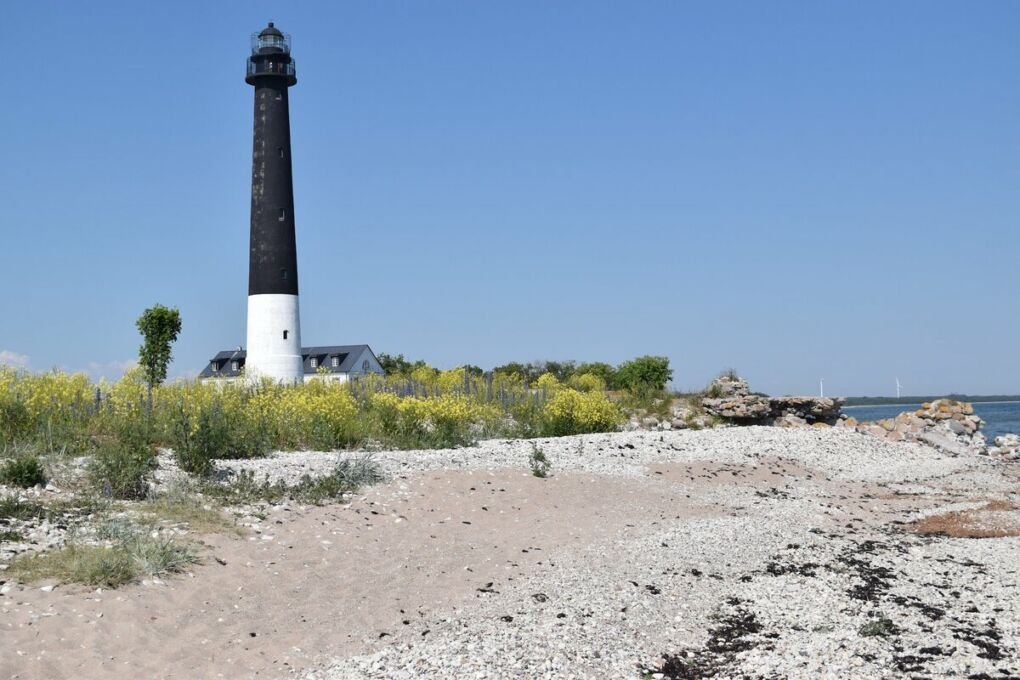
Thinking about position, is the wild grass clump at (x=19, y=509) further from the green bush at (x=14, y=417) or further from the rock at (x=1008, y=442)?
the rock at (x=1008, y=442)

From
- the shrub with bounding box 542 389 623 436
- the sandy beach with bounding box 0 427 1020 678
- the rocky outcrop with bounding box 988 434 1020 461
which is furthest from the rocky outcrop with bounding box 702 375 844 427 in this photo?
the sandy beach with bounding box 0 427 1020 678

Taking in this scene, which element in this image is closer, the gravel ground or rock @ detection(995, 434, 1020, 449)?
the gravel ground

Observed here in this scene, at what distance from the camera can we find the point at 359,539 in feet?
35.1

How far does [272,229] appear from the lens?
3039cm

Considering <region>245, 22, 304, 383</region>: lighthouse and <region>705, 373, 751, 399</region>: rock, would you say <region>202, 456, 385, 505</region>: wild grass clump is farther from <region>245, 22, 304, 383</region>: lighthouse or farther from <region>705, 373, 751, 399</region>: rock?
<region>705, 373, 751, 399</region>: rock

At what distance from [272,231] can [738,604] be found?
2430 centimetres

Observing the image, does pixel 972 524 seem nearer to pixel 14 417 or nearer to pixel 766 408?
pixel 14 417

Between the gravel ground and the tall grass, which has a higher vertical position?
the tall grass

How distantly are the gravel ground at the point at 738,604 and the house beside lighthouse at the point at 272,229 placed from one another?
16147 millimetres

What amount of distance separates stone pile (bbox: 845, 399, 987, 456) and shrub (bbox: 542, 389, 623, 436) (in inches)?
361

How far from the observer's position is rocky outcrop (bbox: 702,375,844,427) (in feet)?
99.6

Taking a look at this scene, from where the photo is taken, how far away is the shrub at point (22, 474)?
1091cm

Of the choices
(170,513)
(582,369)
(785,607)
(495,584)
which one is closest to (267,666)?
(495,584)

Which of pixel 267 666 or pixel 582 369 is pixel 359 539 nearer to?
pixel 267 666
